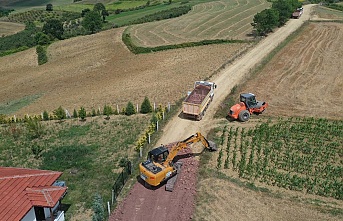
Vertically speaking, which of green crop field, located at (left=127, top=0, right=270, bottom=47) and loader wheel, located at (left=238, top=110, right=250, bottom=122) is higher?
green crop field, located at (left=127, top=0, right=270, bottom=47)

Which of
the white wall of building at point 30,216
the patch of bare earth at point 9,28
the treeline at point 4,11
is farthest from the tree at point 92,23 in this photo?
the white wall of building at point 30,216

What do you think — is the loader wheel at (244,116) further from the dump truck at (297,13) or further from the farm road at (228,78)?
the dump truck at (297,13)

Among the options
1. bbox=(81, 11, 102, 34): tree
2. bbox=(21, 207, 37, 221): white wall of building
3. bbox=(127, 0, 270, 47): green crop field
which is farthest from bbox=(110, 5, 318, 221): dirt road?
bbox=(81, 11, 102, 34): tree

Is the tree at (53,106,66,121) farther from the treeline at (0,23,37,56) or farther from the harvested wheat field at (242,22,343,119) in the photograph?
the treeline at (0,23,37,56)

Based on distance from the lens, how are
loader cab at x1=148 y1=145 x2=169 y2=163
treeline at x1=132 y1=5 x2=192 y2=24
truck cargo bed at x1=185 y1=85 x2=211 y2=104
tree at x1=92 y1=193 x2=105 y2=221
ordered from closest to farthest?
tree at x1=92 y1=193 x2=105 y2=221, loader cab at x1=148 y1=145 x2=169 y2=163, truck cargo bed at x1=185 y1=85 x2=211 y2=104, treeline at x1=132 y1=5 x2=192 y2=24

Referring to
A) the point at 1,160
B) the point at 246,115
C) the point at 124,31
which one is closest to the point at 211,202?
the point at 246,115

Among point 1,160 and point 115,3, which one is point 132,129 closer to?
point 1,160
